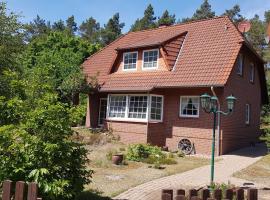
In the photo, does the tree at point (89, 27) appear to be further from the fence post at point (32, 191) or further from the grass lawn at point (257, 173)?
the fence post at point (32, 191)

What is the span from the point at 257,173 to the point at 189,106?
7.24 m

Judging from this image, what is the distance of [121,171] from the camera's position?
1427 cm

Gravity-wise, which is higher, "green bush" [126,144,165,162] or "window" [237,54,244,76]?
"window" [237,54,244,76]

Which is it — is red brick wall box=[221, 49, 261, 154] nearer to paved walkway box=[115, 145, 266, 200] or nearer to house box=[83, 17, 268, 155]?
house box=[83, 17, 268, 155]

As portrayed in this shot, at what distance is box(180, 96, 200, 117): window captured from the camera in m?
21.0

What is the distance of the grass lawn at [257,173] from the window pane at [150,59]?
8954 millimetres

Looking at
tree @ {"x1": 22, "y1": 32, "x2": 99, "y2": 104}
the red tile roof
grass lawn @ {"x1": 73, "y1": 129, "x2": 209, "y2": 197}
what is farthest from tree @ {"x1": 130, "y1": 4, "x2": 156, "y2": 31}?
grass lawn @ {"x1": 73, "y1": 129, "x2": 209, "y2": 197}

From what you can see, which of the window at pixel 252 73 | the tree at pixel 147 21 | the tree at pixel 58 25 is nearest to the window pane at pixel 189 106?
the window at pixel 252 73

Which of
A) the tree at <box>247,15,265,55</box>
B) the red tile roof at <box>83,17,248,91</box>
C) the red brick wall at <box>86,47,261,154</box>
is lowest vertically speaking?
the red brick wall at <box>86,47,261,154</box>

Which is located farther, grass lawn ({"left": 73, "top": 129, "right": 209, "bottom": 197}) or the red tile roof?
the red tile roof

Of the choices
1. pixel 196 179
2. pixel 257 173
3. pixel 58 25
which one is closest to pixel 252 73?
pixel 257 173

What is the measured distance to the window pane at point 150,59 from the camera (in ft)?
76.3

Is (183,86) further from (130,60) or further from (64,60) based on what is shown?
(64,60)

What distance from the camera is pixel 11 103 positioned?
7414 mm
